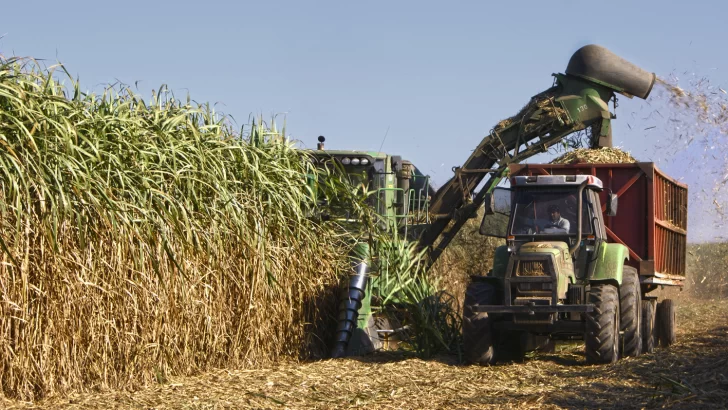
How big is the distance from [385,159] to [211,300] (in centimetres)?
374

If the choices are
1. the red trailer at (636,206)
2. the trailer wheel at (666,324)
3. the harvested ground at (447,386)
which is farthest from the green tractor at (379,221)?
the trailer wheel at (666,324)

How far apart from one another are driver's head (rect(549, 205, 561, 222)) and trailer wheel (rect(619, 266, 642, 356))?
95 cm

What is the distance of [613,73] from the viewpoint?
12914 mm

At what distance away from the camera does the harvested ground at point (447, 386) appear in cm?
699

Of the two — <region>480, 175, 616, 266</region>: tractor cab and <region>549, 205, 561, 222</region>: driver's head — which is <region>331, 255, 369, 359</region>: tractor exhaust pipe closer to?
<region>480, 175, 616, 266</region>: tractor cab

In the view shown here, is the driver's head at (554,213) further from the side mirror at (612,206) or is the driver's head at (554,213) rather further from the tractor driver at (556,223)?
the side mirror at (612,206)

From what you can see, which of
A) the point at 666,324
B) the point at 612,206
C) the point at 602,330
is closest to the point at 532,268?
the point at 602,330

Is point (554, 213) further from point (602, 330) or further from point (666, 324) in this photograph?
point (666, 324)

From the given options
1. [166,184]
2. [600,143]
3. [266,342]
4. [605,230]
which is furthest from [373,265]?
[600,143]

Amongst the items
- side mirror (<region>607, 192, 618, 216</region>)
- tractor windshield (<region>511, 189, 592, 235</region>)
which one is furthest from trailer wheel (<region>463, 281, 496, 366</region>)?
side mirror (<region>607, 192, 618, 216</region>)

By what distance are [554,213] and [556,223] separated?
11cm

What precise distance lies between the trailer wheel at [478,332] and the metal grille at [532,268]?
44 centimetres

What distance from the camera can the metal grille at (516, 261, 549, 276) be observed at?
9.27m

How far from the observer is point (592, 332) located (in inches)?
361
